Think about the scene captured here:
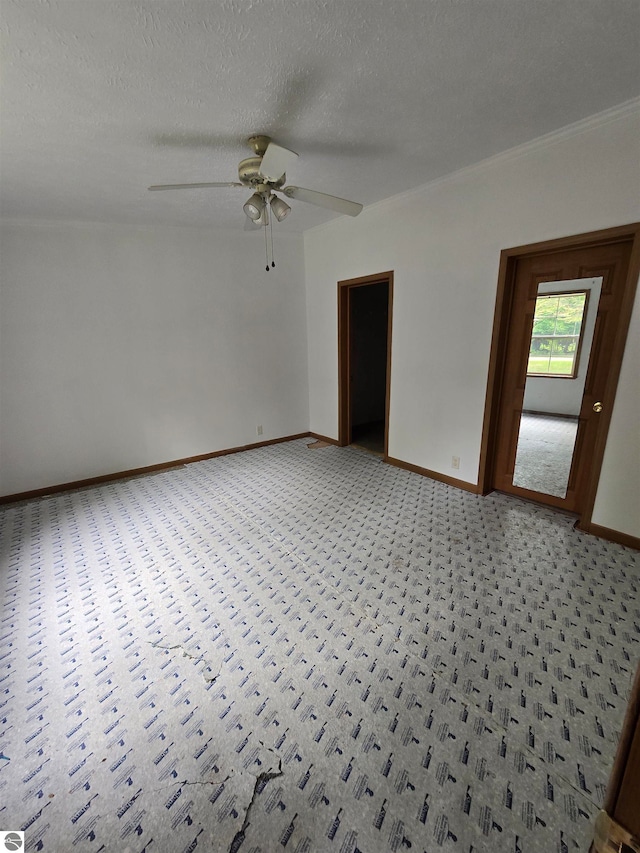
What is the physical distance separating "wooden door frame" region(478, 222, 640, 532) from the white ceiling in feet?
2.15

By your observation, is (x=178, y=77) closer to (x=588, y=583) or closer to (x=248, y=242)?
(x=248, y=242)

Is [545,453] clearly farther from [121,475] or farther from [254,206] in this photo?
[121,475]

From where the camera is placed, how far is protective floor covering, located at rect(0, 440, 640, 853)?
3.72 ft

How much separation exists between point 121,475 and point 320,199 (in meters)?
3.31

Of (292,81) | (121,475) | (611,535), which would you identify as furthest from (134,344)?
(611,535)

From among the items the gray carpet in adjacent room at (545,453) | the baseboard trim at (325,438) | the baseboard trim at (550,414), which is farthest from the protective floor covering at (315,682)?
the baseboard trim at (325,438)

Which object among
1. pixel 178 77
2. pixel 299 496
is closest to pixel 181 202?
pixel 178 77

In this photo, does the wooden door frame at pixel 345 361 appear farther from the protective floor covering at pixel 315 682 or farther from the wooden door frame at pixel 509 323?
the protective floor covering at pixel 315 682

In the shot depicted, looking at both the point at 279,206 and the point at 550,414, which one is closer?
the point at 279,206

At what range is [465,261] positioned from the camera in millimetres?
2912

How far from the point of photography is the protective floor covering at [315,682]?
1133 mm

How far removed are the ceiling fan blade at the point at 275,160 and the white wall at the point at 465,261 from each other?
1721 millimetres

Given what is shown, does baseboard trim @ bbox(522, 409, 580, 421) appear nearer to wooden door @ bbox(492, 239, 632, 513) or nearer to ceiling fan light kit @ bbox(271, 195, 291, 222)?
wooden door @ bbox(492, 239, 632, 513)

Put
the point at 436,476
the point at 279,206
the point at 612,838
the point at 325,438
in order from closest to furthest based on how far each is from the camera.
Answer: the point at 612,838 < the point at 279,206 < the point at 436,476 < the point at 325,438
